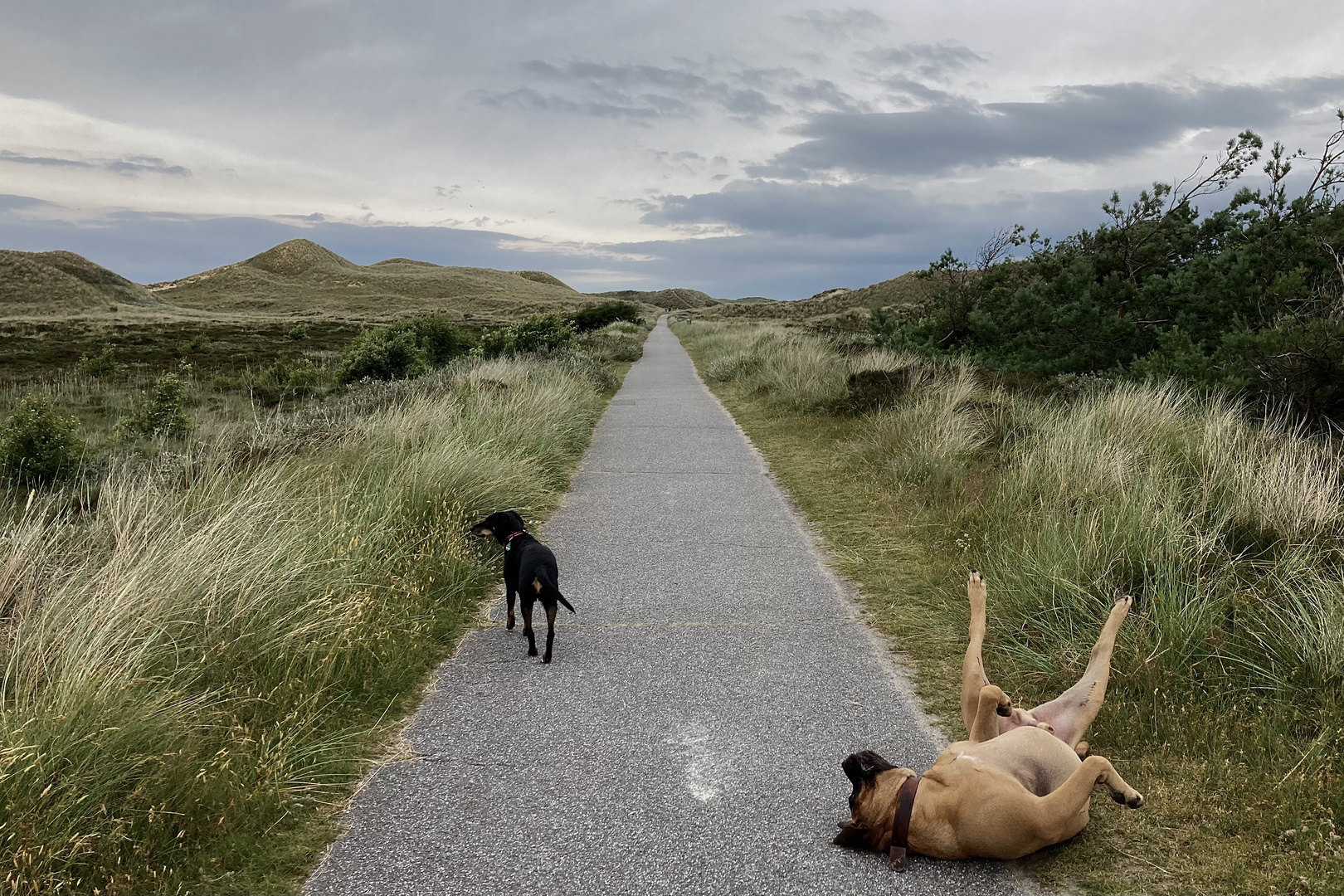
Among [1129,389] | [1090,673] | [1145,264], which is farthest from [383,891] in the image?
[1145,264]

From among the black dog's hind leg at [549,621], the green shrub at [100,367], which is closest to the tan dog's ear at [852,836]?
the black dog's hind leg at [549,621]

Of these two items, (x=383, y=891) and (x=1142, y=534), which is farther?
(x=1142, y=534)

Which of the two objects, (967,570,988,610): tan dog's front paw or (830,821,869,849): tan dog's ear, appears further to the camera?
(967,570,988,610): tan dog's front paw

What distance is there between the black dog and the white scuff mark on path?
3.13ft

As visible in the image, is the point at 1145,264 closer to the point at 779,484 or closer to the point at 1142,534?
the point at 779,484

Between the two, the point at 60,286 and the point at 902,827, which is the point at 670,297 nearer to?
the point at 60,286

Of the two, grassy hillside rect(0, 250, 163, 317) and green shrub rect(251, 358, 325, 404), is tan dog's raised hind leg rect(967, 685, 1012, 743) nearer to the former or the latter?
green shrub rect(251, 358, 325, 404)

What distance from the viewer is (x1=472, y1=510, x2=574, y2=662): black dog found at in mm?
4117

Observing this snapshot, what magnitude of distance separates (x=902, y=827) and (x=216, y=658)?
2894 millimetres

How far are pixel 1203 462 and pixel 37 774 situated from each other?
7047 mm

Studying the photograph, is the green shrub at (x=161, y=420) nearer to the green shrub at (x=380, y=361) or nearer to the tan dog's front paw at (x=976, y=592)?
the green shrub at (x=380, y=361)

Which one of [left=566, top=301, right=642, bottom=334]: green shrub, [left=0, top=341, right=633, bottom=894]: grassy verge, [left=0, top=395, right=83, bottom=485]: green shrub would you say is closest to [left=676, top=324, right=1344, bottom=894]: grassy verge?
[left=0, top=341, right=633, bottom=894]: grassy verge

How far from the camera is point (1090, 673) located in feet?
10.4

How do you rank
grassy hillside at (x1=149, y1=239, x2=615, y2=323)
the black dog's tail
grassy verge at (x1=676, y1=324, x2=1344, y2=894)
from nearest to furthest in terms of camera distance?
grassy verge at (x1=676, y1=324, x2=1344, y2=894) → the black dog's tail → grassy hillside at (x1=149, y1=239, x2=615, y2=323)
